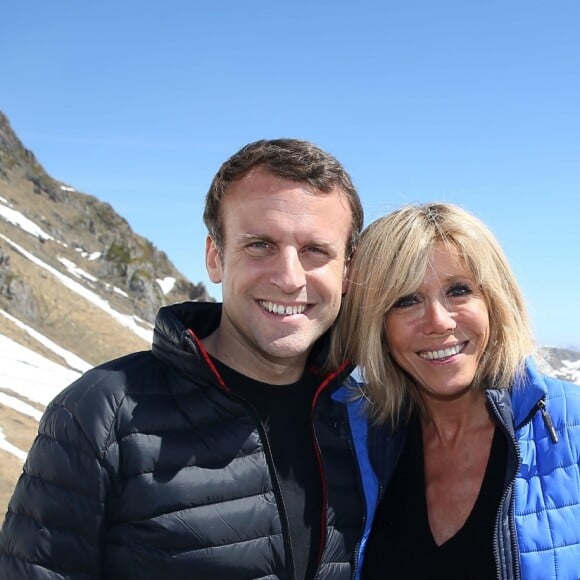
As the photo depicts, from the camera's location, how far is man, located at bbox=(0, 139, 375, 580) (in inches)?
160

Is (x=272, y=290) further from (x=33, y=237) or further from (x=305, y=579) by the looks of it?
(x=33, y=237)

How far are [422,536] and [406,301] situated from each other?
1.85 meters

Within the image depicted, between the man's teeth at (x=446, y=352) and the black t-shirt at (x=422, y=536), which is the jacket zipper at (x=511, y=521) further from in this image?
the man's teeth at (x=446, y=352)

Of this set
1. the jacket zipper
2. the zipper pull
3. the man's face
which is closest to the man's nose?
the man's face

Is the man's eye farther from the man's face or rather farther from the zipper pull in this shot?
the zipper pull

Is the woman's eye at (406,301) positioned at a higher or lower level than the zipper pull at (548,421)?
higher

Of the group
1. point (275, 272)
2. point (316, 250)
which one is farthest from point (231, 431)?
point (316, 250)

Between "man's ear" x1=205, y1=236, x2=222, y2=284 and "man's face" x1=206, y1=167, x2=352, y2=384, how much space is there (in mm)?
190

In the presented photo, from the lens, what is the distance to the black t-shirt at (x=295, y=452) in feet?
15.0

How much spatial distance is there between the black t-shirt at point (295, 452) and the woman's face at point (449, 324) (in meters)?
1.06

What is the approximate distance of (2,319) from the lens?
52031 mm

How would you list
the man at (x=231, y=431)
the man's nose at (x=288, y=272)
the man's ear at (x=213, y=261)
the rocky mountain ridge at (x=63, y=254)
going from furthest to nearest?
the rocky mountain ridge at (x=63, y=254) < the man's ear at (x=213, y=261) < the man's nose at (x=288, y=272) < the man at (x=231, y=431)

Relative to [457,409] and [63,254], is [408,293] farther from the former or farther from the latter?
[63,254]

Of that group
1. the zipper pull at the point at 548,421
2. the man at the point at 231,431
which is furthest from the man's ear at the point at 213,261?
the zipper pull at the point at 548,421
